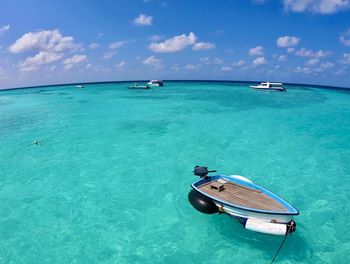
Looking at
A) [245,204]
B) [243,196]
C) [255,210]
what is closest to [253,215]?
[255,210]

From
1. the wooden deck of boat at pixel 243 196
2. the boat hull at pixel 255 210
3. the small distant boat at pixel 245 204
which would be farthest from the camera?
the wooden deck of boat at pixel 243 196

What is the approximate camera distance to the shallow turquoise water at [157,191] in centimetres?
1259

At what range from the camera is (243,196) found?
44.4ft

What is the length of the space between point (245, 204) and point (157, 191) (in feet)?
23.8

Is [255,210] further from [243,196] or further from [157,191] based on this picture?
[157,191]

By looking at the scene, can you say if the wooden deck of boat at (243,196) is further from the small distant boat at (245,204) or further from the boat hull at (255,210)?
the boat hull at (255,210)

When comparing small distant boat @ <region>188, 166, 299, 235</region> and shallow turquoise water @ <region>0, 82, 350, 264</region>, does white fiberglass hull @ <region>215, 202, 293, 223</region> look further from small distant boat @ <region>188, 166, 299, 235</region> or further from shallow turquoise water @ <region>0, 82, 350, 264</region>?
shallow turquoise water @ <region>0, 82, 350, 264</region>

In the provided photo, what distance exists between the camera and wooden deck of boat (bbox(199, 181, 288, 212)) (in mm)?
12567

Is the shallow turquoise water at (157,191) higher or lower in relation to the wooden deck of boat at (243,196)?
lower

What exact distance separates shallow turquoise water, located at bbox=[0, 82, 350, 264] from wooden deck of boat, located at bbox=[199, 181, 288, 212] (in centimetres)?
156

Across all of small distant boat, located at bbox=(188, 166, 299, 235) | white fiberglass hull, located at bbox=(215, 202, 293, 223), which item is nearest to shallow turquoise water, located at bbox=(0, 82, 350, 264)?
small distant boat, located at bbox=(188, 166, 299, 235)

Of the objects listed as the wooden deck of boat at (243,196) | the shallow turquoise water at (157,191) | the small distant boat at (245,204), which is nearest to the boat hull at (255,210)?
the small distant boat at (245,204)

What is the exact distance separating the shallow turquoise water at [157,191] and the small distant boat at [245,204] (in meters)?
1.04

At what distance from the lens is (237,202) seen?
42.4 feet
